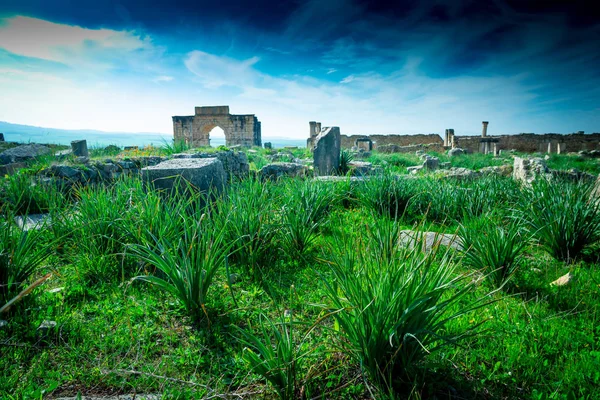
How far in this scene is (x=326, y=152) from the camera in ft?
29.1

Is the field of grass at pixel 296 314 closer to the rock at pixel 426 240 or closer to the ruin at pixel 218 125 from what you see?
the rock at pixel 426 240

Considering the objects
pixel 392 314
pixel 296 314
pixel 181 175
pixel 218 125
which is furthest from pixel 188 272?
pixel 218 125

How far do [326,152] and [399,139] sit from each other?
74.4 ft

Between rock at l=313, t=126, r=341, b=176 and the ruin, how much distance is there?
13.2 meters

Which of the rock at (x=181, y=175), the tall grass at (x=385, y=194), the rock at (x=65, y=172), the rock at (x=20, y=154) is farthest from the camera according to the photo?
the rock at (x=20, y=154)

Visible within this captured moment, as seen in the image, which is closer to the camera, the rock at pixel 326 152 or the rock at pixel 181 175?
the rock at pixel 181 175

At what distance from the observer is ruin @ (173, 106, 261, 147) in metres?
21.4

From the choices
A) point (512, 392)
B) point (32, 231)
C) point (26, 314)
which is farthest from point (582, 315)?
point (32, 231)

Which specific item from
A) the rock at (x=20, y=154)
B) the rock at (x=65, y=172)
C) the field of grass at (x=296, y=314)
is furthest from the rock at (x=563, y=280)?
the rock at (x=20, y=154)

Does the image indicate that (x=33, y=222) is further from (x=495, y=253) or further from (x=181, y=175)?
(x=495, y=253)

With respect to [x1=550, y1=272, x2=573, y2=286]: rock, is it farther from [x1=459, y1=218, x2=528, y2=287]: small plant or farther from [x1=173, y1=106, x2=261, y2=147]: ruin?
[x1=173, y1=106, x2=261, y2=147]: ruin

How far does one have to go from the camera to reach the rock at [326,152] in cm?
878

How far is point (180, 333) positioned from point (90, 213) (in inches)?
70.1

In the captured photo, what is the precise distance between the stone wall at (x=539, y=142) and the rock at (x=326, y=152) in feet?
65.6
